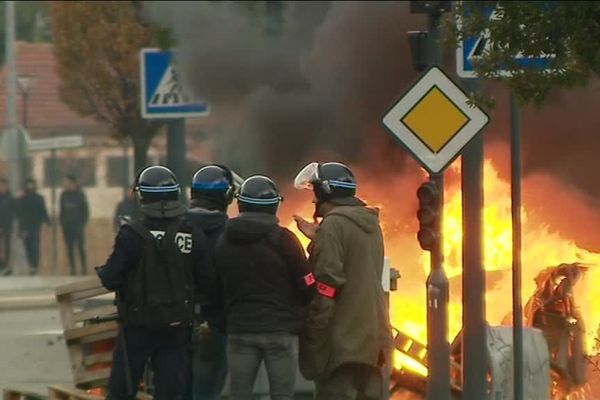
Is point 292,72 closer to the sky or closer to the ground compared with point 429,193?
closer to the sky

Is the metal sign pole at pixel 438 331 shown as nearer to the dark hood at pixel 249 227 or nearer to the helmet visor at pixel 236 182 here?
the helmet visor at pixel 236 182

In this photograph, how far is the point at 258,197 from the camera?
851 centimetres

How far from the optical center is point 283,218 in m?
14.8

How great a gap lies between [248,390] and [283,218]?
637 cm

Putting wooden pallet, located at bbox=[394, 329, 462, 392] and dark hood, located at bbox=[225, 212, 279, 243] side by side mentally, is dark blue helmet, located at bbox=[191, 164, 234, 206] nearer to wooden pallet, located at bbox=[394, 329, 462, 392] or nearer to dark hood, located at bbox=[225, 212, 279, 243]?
dark hood, located at bbox=[225, 212, 279, 243]

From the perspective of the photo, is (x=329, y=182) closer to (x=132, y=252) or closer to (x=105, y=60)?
(x=132, y=252)

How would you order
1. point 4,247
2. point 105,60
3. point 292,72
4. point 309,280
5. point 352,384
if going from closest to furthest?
point 309,280, point 352,384, point 292,72, point 105,60, point 4,247

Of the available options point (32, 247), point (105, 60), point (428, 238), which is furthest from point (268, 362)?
point (32, 247)

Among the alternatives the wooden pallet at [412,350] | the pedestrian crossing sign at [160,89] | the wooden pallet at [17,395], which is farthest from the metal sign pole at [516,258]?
the pedestrian crossing sign at [160,89]

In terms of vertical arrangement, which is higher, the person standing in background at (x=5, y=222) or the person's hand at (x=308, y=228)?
the person's hand at (x=308, y=228)

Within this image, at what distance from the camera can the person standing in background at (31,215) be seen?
24.2m

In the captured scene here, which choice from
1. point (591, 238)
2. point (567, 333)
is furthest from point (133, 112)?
point (567, 333)

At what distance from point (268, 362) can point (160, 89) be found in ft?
20.5

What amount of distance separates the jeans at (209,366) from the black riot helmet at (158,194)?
39.6 inches
